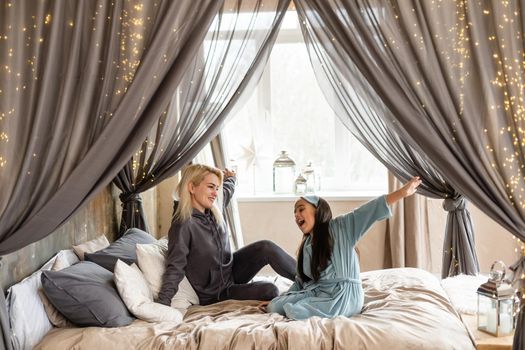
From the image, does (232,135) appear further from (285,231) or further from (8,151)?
(8,151)

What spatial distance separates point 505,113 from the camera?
2.75 meters

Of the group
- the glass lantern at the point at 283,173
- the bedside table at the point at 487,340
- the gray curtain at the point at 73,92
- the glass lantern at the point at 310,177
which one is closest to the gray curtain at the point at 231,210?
Result: the glass lantern at the point at 283,173

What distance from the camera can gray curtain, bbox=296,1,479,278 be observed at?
2969mm

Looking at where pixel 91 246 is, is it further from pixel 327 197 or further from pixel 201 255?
pixel 327 197

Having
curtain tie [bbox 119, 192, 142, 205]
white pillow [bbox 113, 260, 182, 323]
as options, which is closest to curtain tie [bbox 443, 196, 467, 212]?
white pillow [bbox 113, 260, 182, 323]

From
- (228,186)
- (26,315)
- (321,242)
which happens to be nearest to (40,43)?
(26,315)

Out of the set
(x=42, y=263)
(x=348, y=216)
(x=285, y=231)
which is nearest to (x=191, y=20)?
(x=348, y=216)

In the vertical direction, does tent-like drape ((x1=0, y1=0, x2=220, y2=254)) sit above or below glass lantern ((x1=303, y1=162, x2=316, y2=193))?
above

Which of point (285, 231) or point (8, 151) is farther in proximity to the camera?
point (285, 231)

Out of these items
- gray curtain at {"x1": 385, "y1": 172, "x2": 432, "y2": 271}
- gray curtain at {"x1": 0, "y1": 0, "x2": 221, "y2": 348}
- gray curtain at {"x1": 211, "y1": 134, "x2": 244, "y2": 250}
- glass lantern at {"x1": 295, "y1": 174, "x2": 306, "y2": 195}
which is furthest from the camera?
glass lantern at {"x1": 295, "y1": 174, "x2": 306, "y2": 195}

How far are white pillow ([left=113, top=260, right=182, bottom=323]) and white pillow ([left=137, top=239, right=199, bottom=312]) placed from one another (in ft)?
0.39

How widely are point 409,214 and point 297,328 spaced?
265 cm

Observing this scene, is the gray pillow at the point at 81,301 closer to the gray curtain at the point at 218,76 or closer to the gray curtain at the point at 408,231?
the gray curtain at the point at 218,76

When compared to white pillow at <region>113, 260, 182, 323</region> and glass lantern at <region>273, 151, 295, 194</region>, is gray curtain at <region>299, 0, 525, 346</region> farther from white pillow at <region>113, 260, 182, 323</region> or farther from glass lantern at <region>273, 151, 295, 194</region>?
glass lantern at <region>273, 151, 295, 194</region>
